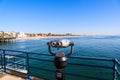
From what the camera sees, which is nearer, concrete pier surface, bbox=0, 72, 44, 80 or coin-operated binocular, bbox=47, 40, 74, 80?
coin-operated binocular, bbox=47, 40, 74, 80

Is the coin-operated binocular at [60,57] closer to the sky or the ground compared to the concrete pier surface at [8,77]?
closer to the sky

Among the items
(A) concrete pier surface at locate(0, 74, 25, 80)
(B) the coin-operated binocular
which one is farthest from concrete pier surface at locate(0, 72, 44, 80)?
(B) the coin-operated binocular

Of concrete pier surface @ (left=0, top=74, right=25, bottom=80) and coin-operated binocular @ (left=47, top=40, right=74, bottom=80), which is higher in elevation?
coin-operated binocular @ (left=47, top=40, right=74, bottom=80)

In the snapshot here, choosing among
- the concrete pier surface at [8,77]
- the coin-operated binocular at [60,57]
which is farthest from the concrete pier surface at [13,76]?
the coin-operated binocular at [60,57]

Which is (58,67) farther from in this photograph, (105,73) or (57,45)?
(105,73)

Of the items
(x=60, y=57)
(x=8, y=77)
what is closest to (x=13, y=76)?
(x=8, y=77)

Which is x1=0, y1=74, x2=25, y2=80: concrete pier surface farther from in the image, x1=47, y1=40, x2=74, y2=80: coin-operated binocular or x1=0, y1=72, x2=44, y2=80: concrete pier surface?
x1=47, y1=40, x2=74, y2=80: coin-operated binocular

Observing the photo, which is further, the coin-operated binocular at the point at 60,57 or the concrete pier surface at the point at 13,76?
the concrete pier surface at the point at 13,76

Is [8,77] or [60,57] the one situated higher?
[60,57]

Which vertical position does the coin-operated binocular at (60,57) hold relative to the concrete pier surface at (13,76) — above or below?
above

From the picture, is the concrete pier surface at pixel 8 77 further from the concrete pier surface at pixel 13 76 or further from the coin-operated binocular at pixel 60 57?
the coin-operated binocular at pixel 60 57

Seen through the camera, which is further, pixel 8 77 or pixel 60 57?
pixel 8 77

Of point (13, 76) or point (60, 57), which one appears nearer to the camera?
point (60, 57)

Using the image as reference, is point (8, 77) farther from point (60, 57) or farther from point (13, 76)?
point (60, 57)
